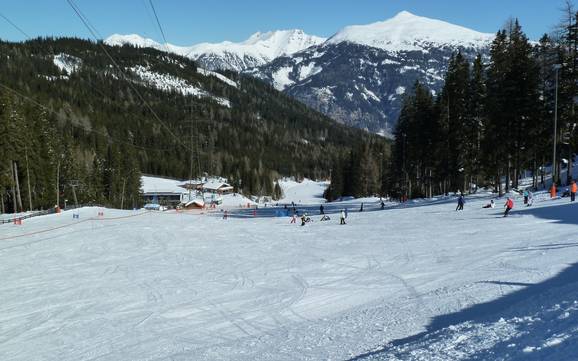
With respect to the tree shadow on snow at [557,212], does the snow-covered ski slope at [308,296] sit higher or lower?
lower

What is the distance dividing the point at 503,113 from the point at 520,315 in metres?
38.3

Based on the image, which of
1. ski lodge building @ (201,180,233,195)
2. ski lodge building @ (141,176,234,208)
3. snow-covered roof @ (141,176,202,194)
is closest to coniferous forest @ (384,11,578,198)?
ski lodge building @ (141,176,234,208)

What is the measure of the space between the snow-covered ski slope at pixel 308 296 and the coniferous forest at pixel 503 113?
53.9 feet

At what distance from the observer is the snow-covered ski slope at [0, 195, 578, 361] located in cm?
935

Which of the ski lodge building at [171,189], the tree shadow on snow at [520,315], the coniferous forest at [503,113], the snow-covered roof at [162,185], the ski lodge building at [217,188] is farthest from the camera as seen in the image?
the ski lodge building at [217,188]

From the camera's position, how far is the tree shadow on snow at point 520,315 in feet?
23.7

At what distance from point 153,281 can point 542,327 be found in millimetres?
14537

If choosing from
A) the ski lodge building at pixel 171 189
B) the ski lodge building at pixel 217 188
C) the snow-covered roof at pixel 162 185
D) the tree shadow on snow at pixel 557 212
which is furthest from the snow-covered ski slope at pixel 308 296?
the ski lodge building at pixel 217 188

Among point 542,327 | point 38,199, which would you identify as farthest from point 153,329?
point 38,199

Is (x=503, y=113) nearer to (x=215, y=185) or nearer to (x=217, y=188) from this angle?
(x=217, y=188)

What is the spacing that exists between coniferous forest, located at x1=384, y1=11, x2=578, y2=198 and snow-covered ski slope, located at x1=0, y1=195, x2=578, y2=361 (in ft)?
53.9

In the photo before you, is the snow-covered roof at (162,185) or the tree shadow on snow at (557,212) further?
the snow-covered roof at (162,185)

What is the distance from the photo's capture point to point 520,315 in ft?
31.4

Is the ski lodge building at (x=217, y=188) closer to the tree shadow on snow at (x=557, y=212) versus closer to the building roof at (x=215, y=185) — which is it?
the building roof at (x=215, y=185)
